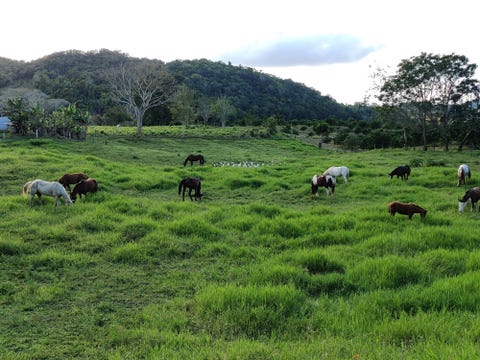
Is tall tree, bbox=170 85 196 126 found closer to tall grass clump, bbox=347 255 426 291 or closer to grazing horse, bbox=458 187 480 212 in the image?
grazing horse, bbox=458 187 480 212

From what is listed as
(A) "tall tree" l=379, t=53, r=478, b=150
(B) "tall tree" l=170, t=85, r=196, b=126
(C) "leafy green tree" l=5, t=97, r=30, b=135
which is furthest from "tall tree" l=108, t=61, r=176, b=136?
(A) "tall tree" l=379, t=53, r=478, b=150

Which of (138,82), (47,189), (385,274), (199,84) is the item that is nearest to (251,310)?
(385,274)

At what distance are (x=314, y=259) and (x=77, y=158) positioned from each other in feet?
63.6

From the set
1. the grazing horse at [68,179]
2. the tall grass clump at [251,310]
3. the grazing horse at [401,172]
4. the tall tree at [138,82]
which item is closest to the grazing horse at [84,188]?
the grazing horse at [68,179]

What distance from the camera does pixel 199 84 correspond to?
10250 cm

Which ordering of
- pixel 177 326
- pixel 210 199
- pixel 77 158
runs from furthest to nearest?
1. pixel 77 158
2. pixel 210 199
3. pixel 177 326

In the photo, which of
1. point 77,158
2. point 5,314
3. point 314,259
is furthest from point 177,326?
point 77,158

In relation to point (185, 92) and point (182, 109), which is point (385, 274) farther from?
point (185, 92)

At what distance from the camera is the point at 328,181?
609 inches

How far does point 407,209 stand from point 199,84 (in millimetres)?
96486

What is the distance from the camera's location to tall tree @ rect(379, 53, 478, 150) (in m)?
41.8

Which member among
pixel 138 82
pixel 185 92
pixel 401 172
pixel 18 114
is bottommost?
pixel 401 172

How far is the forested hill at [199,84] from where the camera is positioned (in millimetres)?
87688

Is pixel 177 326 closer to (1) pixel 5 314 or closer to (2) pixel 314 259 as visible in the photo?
(1) pixel 5 314
